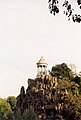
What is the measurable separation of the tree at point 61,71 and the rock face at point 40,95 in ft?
40.0

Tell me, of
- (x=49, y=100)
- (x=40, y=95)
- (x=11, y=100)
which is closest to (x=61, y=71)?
(x=40, y=95)

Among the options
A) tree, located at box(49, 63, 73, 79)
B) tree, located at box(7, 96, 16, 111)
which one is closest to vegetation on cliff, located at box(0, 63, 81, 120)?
tree, located at box(49, 63, 73, 79)

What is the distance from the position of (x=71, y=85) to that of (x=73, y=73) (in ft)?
48.7

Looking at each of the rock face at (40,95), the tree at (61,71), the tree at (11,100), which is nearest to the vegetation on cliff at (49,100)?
the rock face at (40,95)

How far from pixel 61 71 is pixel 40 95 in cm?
1616

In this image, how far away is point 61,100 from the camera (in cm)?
5441

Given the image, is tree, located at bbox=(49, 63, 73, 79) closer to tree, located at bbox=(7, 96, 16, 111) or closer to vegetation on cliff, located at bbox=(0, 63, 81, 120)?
vegetation on cliff, located at bbox=(0, 63, 81, 120)

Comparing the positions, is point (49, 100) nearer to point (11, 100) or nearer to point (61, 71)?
point (61, 71)

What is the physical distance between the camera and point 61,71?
72312 mm

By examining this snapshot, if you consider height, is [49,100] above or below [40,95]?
below

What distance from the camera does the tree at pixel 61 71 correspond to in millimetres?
71625

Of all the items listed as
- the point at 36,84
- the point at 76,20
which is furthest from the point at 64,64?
the point at 76,20

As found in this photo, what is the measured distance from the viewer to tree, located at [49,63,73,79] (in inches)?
2820

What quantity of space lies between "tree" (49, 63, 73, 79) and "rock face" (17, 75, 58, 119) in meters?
12.2
